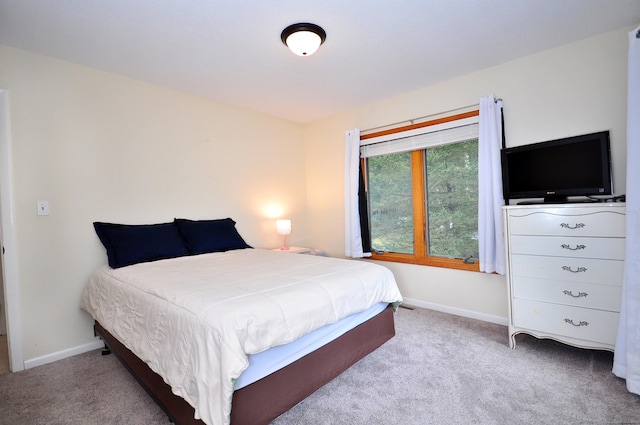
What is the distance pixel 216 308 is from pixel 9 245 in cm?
201

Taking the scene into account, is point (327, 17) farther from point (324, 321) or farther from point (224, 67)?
point (324, 321)

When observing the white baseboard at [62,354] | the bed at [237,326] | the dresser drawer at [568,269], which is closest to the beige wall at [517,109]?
the dresser drawer at [568,269]

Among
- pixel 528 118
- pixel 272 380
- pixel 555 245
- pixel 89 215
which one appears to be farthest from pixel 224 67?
pixel 555 245

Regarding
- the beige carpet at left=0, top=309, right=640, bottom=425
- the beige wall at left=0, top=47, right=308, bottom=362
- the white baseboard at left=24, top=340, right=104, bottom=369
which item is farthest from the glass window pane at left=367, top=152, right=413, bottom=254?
the white baseboard at left=24, top=340, right=104, bottom=369

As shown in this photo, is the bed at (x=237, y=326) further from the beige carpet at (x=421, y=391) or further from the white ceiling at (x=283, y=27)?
the white ceiling at (x=283, y=27)

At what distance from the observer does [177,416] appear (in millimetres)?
1488

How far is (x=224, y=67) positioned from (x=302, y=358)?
240 cm

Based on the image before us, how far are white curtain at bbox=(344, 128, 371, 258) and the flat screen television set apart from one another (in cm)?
164

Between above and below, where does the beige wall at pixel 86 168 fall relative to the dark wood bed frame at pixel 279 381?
above

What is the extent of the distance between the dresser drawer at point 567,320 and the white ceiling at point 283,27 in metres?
2.00

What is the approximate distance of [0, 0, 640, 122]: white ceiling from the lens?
1.92 m

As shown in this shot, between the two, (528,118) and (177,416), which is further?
(528,118)

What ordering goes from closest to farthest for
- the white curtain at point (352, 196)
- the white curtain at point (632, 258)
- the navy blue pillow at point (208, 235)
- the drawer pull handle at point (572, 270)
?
the white curtain at point (632, 258), the drawer pull handle at point (572, 270), the navy blue pillow at point (208, 235), the white curtain at point (352, 196)

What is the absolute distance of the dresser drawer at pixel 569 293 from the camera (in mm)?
1968
